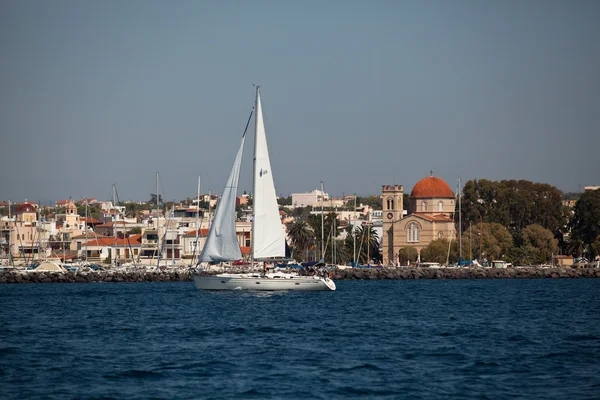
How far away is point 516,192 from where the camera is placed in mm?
111250

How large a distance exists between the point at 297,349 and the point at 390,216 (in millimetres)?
81208

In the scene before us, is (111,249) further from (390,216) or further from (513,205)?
(513,205)

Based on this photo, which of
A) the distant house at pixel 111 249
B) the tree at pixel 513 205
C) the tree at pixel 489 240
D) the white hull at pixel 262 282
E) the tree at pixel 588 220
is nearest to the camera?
the white hull at pixel 262 282

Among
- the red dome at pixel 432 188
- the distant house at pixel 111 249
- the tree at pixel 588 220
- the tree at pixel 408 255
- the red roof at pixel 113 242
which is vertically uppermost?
the red dome at pixel 432 188

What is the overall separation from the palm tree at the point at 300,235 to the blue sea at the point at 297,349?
182 feet

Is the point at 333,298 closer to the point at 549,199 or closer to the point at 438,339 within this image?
the point at 438,339

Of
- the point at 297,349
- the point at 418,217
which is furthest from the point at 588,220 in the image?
the point at 297,349

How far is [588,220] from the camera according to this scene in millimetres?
100688

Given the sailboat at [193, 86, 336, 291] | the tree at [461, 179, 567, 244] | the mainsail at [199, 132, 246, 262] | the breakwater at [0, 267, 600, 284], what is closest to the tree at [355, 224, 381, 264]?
the tree at [461, 179, 567, 244]

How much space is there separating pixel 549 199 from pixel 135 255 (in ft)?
151

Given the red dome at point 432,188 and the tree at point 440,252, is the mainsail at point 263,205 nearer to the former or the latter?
the tree at point 440,252

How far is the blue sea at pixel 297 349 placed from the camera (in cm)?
2284

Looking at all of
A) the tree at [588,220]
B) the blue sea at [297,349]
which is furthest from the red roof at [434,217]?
the blue sea at [297,349]

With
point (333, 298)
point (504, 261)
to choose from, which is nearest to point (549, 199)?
point (504, 261)
